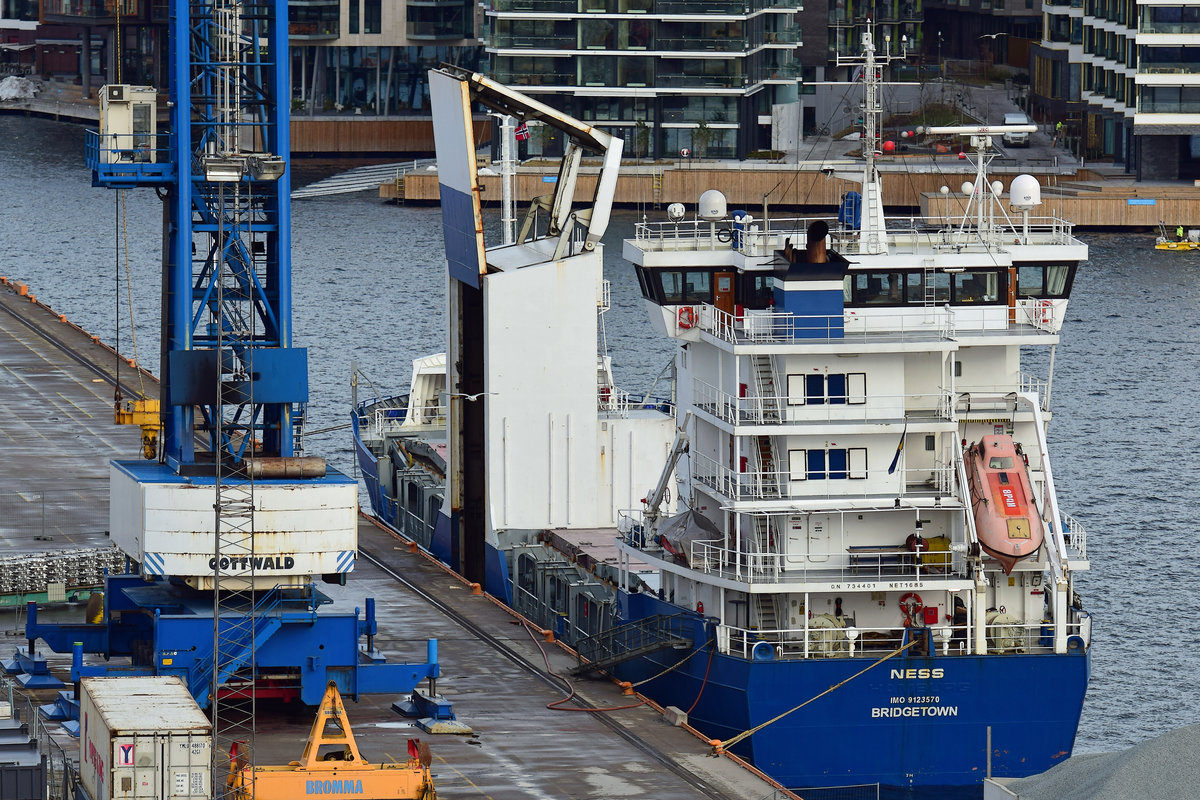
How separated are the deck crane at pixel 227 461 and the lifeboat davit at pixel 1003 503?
515 inches

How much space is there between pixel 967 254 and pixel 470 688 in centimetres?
1593

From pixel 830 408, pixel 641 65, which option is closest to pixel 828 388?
pixel 830 408

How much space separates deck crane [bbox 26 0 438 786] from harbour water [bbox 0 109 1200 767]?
12880mm

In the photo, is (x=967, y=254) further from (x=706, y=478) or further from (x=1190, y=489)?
(x=1190, y=489)

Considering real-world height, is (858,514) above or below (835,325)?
below

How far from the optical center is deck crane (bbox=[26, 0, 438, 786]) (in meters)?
58.2

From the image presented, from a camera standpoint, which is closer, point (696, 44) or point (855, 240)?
point (855, 240)

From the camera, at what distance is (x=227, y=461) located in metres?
60.5

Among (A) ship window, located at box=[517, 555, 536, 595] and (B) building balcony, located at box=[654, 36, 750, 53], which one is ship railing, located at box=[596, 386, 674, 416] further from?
(B) building balcony, located at box=[654, 36, 750, 53]

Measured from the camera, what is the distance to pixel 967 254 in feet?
208

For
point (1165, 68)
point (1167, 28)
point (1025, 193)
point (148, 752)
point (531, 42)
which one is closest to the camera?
point (148, 752)

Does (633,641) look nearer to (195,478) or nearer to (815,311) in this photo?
(815,311)

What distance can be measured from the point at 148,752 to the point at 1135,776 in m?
18.4

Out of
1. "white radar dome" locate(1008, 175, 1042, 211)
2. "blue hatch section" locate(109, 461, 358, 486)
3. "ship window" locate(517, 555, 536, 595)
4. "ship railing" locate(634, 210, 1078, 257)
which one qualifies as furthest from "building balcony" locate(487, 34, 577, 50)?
"blue hatch section" locate(109, 461, 358, 486)
